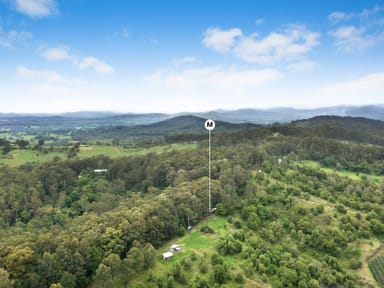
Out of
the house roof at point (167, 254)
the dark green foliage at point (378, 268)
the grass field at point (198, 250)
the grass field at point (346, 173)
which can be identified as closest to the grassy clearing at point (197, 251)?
the grass field at point (198, 250)

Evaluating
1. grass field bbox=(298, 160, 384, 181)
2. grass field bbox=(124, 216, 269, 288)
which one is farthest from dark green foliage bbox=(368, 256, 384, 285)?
grass field bbox=(298, 160, 384, 181)

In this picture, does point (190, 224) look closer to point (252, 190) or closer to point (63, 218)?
point (252, 190)

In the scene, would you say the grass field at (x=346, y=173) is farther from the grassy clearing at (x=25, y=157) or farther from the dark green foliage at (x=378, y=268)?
the grassy clearing at (x=25, y=157)

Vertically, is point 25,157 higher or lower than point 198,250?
higher

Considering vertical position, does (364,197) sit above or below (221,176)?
below

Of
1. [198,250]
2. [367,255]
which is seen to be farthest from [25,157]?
[367,255]

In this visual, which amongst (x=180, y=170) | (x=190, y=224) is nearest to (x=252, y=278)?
(x=190, y=224)

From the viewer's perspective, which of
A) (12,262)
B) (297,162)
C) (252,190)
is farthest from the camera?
(297,162)

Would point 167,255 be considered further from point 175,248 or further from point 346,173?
point 346,173

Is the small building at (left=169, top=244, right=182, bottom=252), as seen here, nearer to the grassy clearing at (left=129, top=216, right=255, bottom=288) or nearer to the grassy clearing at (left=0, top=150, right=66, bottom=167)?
the grassy clearing at (left=129, top=216, right=255, bottom=288)
